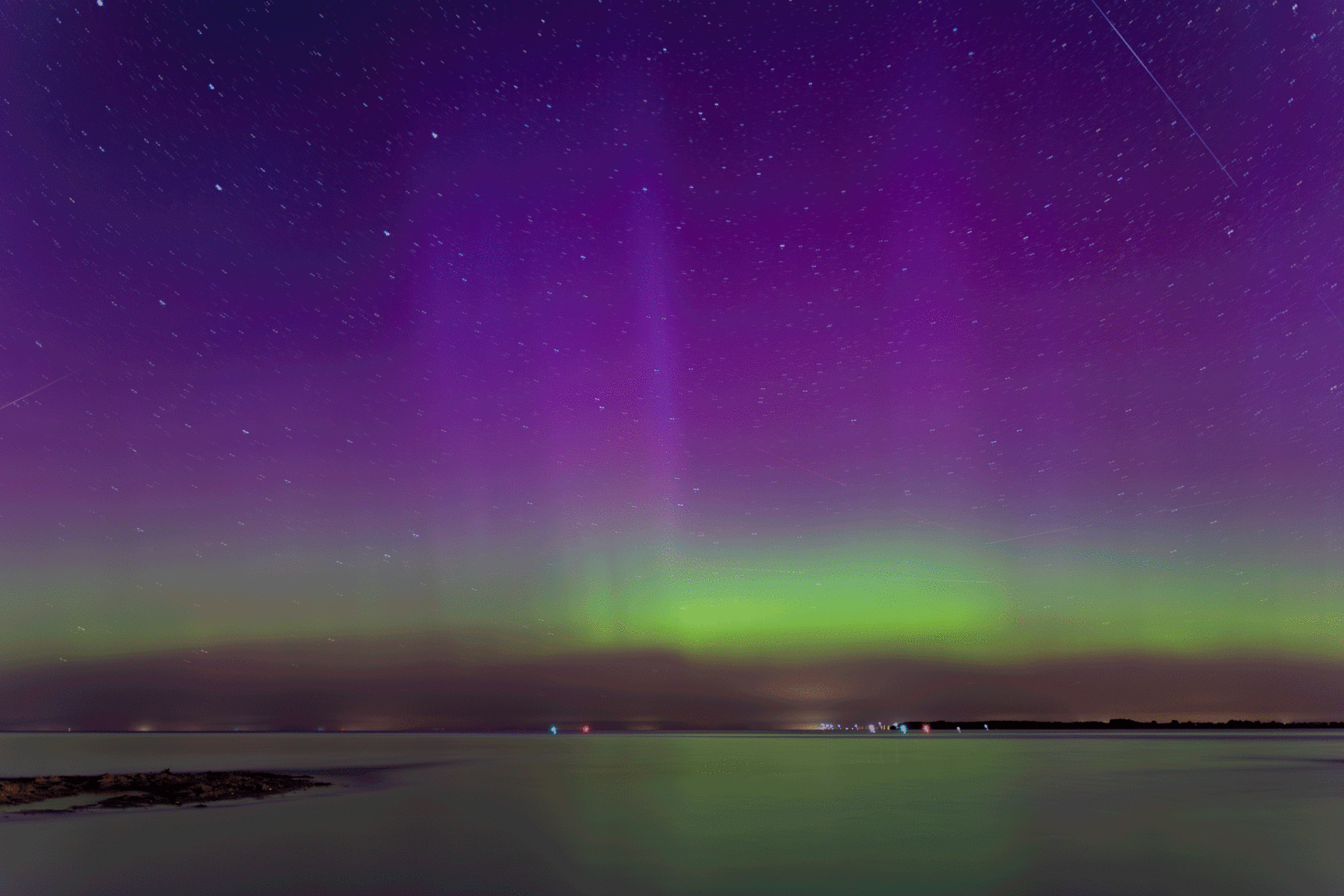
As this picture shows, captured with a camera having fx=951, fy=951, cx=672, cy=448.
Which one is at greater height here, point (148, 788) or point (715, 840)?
point (148, 788)

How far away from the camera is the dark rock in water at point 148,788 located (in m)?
35.8

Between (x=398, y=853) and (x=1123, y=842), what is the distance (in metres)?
→ 19.7

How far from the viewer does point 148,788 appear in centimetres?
3997

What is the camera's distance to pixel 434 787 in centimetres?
4978

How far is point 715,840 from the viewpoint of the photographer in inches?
1078

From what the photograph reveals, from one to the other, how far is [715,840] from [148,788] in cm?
2661

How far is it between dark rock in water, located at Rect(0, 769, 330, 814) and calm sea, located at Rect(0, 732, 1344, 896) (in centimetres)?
217

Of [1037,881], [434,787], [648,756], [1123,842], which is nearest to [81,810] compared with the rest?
[434,787]

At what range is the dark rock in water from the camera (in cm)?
3575

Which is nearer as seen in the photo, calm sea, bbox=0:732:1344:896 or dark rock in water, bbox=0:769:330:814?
calm sea, bbox=0:732:1344:896

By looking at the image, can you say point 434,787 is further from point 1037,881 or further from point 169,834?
point 1037,881

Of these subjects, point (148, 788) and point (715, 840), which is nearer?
point (715, 840)

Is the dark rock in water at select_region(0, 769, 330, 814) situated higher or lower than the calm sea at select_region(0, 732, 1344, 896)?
higher

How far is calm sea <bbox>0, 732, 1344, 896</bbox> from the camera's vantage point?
66.6 feet
